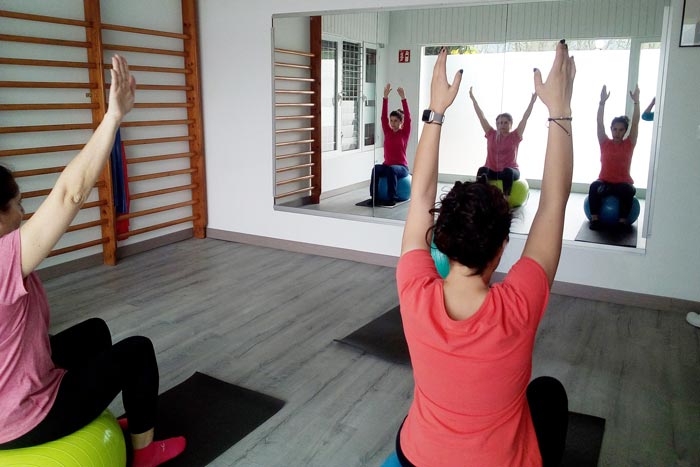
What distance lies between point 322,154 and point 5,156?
7.80ft

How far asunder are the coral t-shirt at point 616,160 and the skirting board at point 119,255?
3441 millimetres

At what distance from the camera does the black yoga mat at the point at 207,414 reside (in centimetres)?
220

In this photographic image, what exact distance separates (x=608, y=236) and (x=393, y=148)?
170cm

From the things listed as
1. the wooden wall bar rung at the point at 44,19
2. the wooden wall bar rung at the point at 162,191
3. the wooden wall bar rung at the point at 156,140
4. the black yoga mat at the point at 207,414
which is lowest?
the black yoga mat at the point at 207,414

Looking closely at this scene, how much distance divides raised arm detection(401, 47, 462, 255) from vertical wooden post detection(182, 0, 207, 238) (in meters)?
4.23

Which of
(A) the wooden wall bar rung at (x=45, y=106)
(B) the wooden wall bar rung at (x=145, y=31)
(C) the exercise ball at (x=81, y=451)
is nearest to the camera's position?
(C) the exercise ball at (x=81, y=451)

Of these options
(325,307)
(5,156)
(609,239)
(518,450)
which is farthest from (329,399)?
(5,156)

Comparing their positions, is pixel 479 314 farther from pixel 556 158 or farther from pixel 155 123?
pixel 155 123

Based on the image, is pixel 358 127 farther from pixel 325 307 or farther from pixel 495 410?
pixel 495 410

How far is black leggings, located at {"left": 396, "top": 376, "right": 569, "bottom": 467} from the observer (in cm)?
133

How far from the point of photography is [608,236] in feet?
12.7

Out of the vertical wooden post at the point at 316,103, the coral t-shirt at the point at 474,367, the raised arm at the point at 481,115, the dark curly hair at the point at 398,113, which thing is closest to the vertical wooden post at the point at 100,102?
the vertical wooden post at the point at 316,103

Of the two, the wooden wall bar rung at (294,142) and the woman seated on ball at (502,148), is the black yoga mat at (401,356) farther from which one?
the wooden wall bar rung at (294,142)

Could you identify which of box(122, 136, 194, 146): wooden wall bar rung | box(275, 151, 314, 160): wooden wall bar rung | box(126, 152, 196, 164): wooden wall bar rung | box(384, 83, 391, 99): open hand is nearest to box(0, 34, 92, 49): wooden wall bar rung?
box(122, 136, 194, 146): wooden wall bar rung
